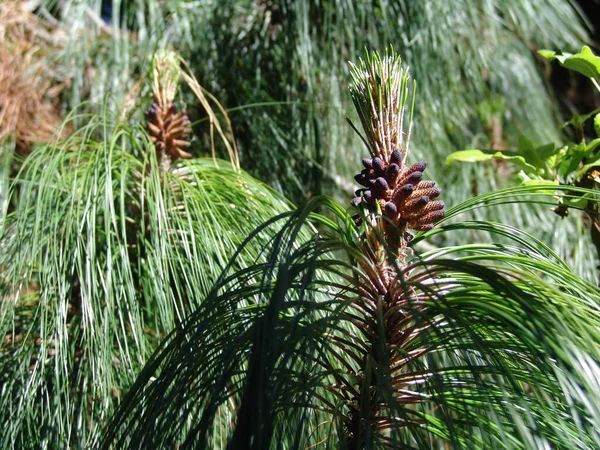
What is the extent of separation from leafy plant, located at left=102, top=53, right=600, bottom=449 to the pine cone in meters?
0.38

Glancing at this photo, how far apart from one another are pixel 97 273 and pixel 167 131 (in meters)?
0.22

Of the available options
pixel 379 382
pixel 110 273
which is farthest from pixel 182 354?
pixel 110 273

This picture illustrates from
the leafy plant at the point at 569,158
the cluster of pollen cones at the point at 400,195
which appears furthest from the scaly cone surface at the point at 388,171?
the leafy plant at the point at 569,158

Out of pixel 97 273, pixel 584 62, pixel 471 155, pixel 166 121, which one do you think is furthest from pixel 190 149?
pixel 584 62

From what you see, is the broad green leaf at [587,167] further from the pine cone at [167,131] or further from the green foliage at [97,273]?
→ the pine cone at [167,131]

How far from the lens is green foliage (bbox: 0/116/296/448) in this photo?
2.41 ft

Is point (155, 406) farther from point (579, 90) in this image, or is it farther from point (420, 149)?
point (579, 90)

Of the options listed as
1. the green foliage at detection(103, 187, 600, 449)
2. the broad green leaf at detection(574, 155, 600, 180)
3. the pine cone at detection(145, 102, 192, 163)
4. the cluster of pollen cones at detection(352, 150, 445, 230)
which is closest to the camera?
the green foliage at detection(103, 187, 600, 449)

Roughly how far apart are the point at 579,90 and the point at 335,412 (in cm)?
212

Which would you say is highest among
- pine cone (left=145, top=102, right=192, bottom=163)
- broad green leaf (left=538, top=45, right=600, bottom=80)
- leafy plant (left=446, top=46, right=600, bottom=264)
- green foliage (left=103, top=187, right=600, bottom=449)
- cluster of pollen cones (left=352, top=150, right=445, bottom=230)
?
pine cone (left=145, top=102, right=192, bottom=163)

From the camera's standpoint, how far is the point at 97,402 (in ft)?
2.46

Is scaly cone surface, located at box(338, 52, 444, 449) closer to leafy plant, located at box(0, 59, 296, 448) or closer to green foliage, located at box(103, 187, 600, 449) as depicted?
green foliage, located at box(103, 187, 600, 449)

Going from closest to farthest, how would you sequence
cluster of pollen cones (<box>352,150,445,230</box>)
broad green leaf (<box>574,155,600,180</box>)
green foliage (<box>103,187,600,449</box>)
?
green foliage (<box>103,187,600,449</box>), cluster of pollen cones (<box>352,150,445,230</box>), broad green leaf (<box>574,155,600,180</box>)

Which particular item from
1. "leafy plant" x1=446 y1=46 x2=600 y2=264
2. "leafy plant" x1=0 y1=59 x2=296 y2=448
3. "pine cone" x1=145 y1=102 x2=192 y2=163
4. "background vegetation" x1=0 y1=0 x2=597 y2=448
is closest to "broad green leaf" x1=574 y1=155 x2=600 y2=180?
"leafy plant" x1=446 y1=46 x2=600 y2=264
